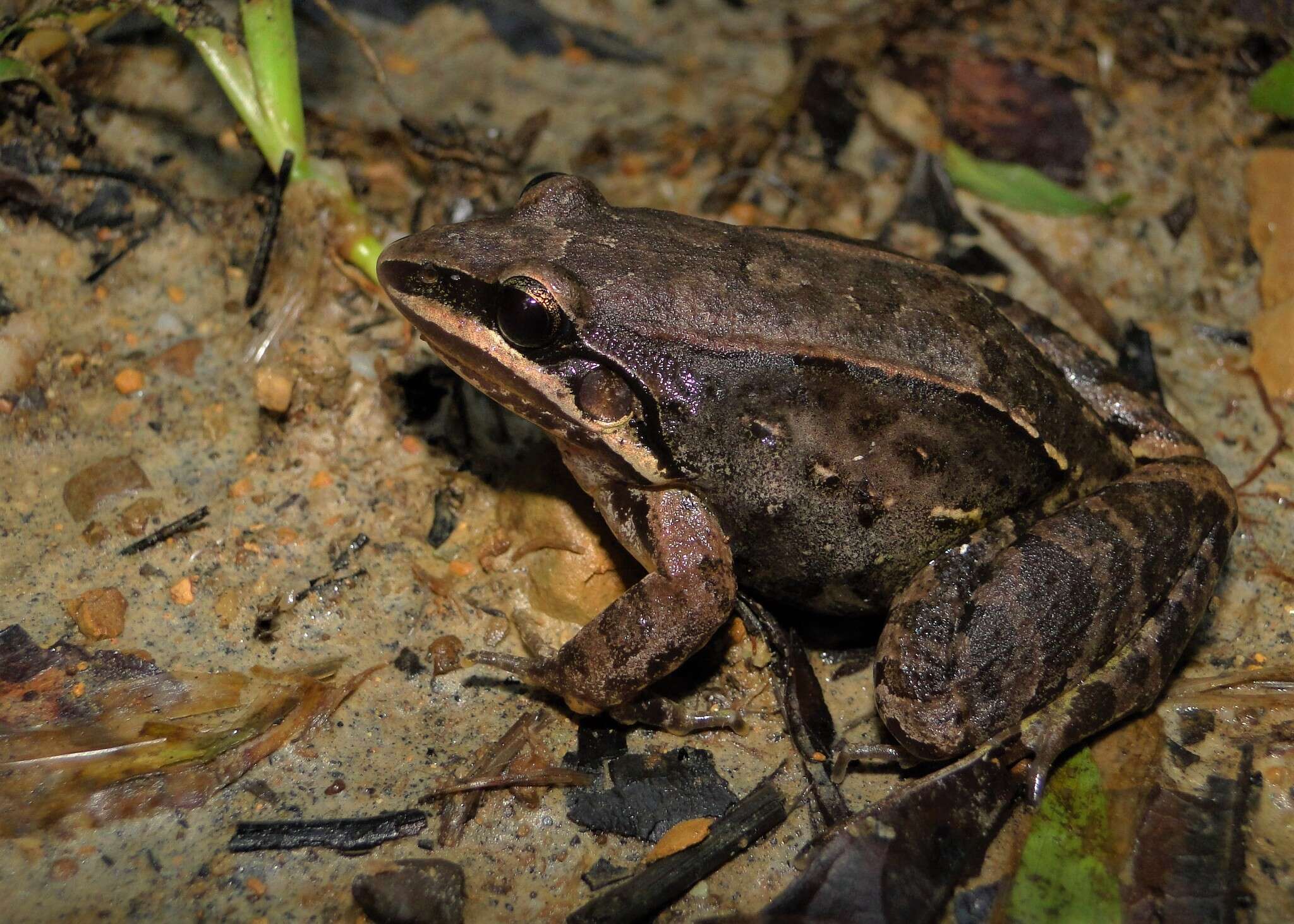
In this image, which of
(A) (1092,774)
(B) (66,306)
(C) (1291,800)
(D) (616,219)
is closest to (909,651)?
(A) (1092,774)

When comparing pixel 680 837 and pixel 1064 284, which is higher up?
pixel 1064 284

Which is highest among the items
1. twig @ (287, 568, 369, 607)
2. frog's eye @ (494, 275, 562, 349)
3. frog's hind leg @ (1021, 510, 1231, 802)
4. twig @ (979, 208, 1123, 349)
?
frog's eye @ (494, 275, 562, 349)

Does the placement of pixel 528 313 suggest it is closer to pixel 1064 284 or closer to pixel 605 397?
pixel 605 397

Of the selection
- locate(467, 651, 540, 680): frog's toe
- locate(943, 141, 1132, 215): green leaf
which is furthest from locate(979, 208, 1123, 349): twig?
locate(467, 651, 540, 680): frog's toe

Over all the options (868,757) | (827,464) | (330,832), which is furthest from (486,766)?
(827,464)

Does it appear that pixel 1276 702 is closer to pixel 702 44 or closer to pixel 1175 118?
pixel 1175 118

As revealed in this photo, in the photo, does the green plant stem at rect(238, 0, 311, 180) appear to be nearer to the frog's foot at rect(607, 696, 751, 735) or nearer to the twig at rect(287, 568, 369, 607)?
the twig at rect(287, 568, 369, 607)
